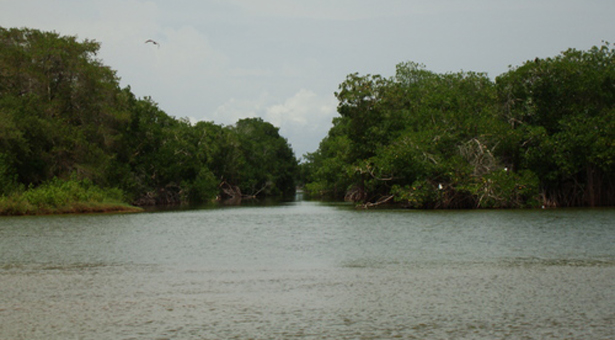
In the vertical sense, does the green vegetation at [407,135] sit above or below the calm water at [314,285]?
above

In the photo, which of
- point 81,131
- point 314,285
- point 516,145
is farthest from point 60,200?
point 314,285

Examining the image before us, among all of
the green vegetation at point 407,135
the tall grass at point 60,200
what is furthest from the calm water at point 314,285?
the green vegetation at point 407,135

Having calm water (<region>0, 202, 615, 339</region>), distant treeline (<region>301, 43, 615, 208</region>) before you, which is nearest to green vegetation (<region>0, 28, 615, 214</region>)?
distant treeline (<region>301, 43, 615, 208</region>)

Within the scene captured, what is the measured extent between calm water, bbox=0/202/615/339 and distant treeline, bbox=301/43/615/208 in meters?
15.4

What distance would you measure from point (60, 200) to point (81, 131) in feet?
29.4

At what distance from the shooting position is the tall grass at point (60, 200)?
120 ft

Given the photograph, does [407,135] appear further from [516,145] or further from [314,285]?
[314,285]

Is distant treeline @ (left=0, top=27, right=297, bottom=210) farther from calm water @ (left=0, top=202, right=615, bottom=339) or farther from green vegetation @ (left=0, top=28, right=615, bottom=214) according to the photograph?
calm water @ (left=0, top=202, right=615, bottom=339)

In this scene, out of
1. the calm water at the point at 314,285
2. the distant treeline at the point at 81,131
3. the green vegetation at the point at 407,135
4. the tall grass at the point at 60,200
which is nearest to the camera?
the calm water at the point at 314,285

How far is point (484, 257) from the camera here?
1616 centimetres

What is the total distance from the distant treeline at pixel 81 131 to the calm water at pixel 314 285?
20.0m

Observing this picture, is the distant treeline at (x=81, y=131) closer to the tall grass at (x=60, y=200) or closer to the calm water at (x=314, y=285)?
the tall grass at (x=60, y=200)

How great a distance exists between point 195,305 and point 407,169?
105 ft

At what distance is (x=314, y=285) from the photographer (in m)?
12.4
